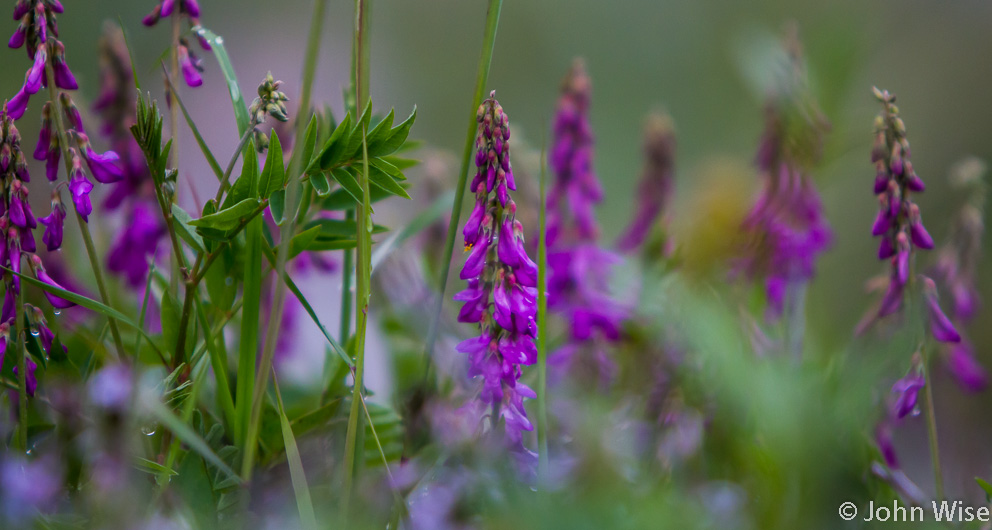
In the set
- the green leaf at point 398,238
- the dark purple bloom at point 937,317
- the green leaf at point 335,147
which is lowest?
the dark purple bloom at point 937,317

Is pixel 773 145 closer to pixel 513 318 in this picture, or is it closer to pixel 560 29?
pixel 513 318

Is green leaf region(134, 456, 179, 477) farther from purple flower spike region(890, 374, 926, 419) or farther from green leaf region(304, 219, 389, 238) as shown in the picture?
purple flower spike region(890, 374, 926, 419)

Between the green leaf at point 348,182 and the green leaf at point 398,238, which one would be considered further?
the green leaf at point 398,238

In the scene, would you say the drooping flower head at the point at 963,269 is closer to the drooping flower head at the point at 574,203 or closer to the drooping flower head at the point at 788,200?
the drooping flower head at the point at 788,200

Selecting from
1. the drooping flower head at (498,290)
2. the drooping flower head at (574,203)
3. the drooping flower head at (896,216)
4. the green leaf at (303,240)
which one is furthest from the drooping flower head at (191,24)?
the drooping flower head at (896,216)

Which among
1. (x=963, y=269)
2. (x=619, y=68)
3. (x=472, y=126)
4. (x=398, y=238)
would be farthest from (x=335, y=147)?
(x=619, y=68)

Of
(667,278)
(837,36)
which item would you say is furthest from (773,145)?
(837,36)

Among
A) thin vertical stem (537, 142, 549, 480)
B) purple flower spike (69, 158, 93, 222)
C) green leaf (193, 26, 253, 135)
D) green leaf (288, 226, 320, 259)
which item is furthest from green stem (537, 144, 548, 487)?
purple flower spike (69, 158, 93, 222)

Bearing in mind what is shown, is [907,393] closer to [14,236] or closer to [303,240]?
[303,240]
